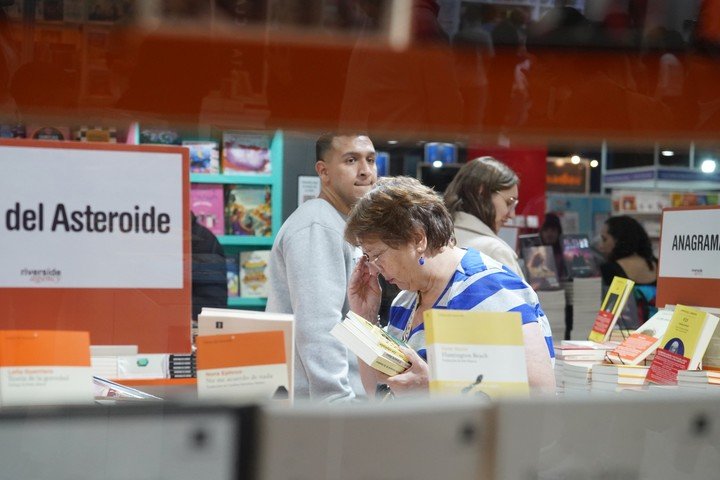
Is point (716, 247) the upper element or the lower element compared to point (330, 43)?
lower

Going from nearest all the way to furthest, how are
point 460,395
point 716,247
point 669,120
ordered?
point 669,120 < point 460,395 < point 716,247

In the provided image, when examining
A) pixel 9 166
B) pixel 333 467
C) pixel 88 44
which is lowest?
pixel 333 467

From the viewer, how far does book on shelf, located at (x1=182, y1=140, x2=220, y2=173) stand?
1249 millimetres

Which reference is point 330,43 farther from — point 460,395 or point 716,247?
point 716,247

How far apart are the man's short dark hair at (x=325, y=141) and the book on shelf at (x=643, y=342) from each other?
1.51 metres

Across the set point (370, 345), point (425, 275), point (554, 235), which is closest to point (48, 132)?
point (370, 345)

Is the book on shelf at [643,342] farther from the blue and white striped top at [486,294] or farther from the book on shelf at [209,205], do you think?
the book on shelf at [209,205]

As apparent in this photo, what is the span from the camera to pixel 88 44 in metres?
1.09

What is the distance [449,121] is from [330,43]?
19cm

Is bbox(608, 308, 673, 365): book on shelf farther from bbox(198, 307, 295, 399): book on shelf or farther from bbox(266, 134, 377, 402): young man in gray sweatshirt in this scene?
bbox(198, 307, 295, 399): book on shelf

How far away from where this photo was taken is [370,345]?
5.71ft

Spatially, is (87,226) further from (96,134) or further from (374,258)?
(374,258)

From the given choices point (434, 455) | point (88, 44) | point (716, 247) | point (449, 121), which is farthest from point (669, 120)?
point (716, 247)

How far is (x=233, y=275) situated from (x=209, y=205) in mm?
155
